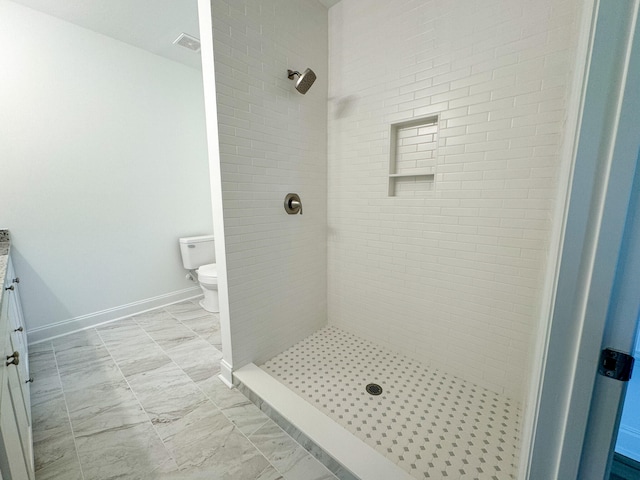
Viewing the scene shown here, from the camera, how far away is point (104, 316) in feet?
8.21

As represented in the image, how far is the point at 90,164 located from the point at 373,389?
3.01 meters

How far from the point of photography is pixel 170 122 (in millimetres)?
2768

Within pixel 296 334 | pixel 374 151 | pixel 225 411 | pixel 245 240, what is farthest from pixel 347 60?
pixel 225 411

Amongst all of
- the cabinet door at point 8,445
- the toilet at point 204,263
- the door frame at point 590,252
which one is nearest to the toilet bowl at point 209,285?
the toilet at point 204,263

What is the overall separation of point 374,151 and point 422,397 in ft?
5.69

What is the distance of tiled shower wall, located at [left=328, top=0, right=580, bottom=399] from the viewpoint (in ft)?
4.49

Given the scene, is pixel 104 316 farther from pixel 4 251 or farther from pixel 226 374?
pixel 226 374

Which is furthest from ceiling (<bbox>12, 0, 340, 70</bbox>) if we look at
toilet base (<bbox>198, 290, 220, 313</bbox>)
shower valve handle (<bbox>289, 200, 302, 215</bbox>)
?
toilet base (<bbox>198, 290, 220, 313</bbox>)

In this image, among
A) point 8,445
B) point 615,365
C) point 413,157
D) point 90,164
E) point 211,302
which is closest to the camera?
Result: point 615,365

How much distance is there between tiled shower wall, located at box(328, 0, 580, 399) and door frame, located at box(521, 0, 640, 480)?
0.81 meters

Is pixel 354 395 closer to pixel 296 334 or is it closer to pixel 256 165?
pixel 296 334

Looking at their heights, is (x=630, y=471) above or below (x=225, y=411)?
above

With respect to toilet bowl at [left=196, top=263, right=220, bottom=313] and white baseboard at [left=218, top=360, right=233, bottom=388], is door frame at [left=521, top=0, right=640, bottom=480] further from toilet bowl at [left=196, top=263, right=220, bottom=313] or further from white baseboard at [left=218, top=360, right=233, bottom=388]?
toilet bowl at [left=196, top=263, right=220, bottom=313]

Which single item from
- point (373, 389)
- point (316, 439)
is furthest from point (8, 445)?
point (373, 389)
